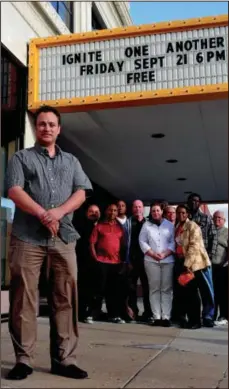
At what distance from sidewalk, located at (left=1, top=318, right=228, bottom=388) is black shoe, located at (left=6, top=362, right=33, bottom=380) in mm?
39

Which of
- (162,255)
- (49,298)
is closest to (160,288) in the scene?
(162,255)

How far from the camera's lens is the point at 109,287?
17.8 feet

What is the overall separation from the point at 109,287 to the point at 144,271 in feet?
1.57

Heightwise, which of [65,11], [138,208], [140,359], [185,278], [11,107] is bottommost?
[140,359]

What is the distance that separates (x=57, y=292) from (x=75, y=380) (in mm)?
480

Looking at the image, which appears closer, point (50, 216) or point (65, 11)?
point (50, 216)

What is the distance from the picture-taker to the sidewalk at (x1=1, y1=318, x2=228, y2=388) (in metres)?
2.41

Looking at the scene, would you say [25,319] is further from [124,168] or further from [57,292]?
[124,168]

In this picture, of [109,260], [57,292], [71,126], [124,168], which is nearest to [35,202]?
[57,292]

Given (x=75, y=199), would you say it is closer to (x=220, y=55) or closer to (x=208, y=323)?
(x=208, y=323)

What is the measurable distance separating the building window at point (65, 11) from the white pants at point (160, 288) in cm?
420

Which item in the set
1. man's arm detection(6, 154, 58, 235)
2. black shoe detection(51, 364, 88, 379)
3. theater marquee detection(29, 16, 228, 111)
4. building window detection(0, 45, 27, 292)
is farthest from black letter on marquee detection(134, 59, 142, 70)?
black shoe detection(51, 364, 88, 379)

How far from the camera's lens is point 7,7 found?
5.29 m

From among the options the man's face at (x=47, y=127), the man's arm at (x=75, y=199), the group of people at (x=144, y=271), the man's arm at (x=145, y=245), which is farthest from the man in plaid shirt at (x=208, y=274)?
the man's face at (x=47, y=127)
